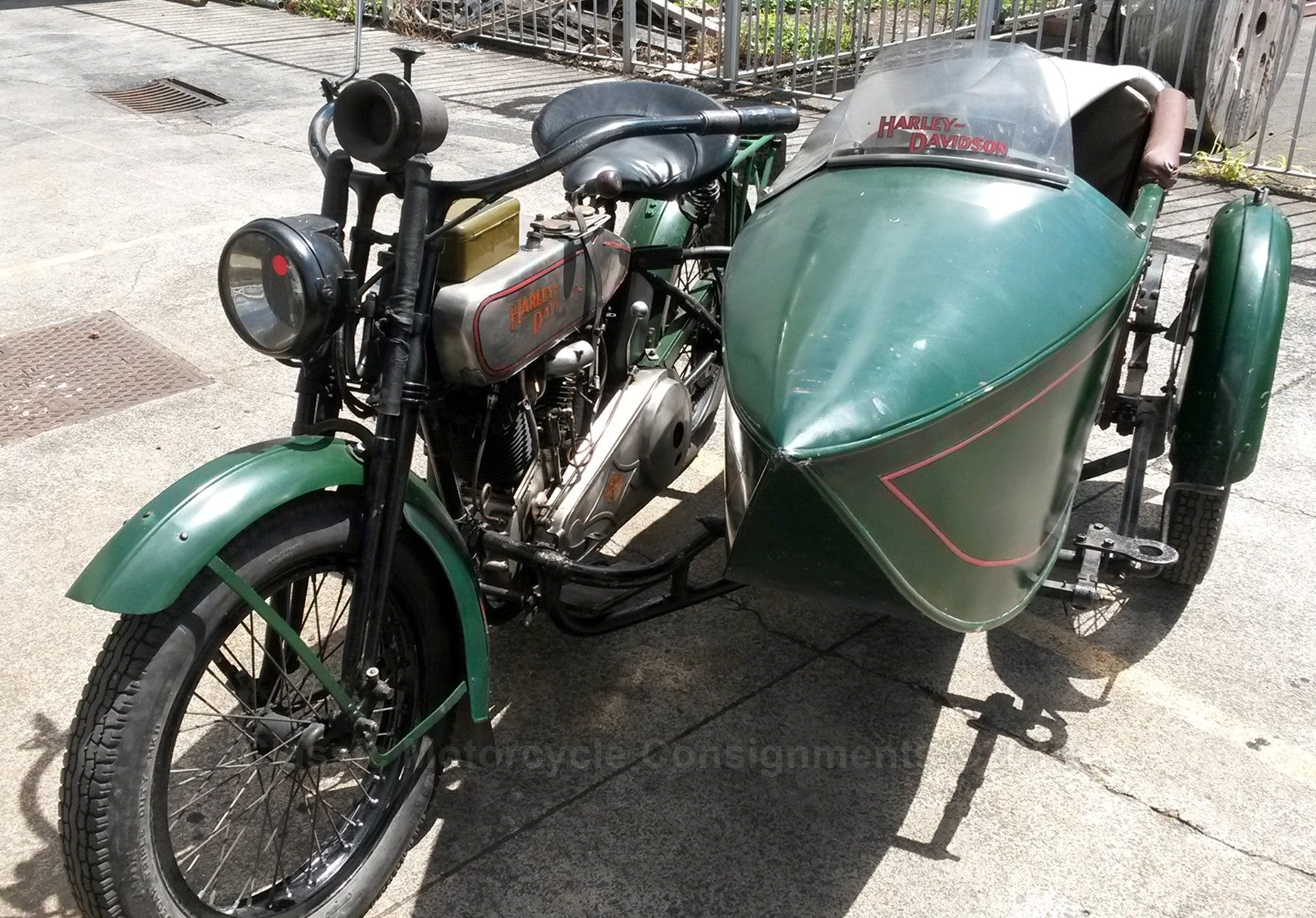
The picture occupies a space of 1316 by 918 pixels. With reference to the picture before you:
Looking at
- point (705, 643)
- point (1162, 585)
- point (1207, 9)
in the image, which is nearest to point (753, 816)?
point (705, 643)

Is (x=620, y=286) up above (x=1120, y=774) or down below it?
above

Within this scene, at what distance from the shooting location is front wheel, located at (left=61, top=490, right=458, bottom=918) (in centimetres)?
196

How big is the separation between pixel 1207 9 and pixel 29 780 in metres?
7.26

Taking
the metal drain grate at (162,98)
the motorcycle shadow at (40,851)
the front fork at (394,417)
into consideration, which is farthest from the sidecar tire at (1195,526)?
the metal drain grate at (162,98)

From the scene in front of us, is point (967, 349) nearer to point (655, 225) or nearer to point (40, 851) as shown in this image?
point (655, 225)

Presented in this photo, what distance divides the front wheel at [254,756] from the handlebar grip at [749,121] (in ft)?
3.41

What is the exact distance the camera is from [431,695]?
2.51m

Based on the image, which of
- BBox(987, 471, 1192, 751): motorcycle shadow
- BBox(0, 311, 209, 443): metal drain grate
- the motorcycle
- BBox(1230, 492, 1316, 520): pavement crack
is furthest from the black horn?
BBox(1230, 492, 1316, 520): pavement crack

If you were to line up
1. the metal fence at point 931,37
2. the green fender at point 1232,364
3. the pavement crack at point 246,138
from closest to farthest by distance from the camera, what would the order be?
the green fender at point 1232,364 → the metal fence at point 931,37 → the pavement crack at point 246,138

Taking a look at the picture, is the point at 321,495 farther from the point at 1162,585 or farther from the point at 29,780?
the point at 1162,585

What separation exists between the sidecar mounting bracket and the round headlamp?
1714mm

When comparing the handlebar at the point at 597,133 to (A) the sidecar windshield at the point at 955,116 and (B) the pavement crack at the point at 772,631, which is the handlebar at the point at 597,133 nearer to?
(A) the sidecar windshield at the point at 955,116

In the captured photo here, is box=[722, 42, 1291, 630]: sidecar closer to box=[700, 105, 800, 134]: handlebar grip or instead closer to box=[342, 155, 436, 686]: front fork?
box=[700, 105, 800, 134]: handlebar grip

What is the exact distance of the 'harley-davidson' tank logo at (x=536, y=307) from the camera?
246 centimetres
